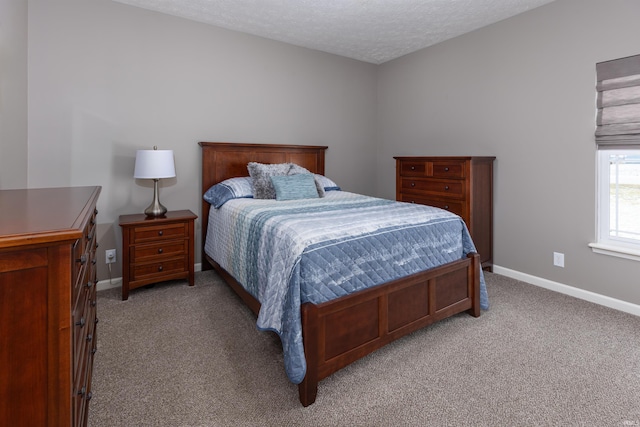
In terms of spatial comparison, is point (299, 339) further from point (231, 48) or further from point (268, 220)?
point (231, 48)

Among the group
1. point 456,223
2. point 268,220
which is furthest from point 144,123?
point 456,223

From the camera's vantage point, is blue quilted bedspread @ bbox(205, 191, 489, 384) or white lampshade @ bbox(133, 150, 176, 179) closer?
blue quilted bedspread @ bbox(205, 191, 489, 384)

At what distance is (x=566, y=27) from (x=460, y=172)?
1.45 meters

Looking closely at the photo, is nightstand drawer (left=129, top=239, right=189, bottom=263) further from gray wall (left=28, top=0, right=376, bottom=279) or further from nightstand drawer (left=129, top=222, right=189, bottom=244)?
gray wall (left=28, top=0, right=376, bottom=279)

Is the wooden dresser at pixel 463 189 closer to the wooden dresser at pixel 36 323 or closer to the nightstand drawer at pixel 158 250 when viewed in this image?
the nightstand drawer at pixel 158 250

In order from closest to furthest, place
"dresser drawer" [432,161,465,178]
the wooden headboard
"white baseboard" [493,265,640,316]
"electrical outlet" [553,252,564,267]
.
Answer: "white baseboard" [493,265,640,316]
"electrical outlet" [553,252,564,267]
"dresser drawer" [432,161,465,178]
the wooden headboard

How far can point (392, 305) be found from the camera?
2004 millimetres

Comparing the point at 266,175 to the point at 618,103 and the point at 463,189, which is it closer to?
the point at 463,189

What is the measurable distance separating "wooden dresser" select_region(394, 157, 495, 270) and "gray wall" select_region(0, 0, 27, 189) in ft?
11.0

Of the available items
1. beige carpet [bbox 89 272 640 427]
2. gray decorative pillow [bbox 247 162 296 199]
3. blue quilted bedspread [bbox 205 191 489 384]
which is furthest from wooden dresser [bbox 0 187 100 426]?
gray decorative pillow [bbox 247 162 296 199]

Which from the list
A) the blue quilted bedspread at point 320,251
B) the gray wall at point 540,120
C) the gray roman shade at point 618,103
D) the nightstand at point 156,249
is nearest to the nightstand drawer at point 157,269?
the nightstand at point 156,249

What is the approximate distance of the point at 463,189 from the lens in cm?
324

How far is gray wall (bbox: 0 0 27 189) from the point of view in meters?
1.97

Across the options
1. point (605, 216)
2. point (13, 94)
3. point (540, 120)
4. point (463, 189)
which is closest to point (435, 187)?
point (463, 189)
